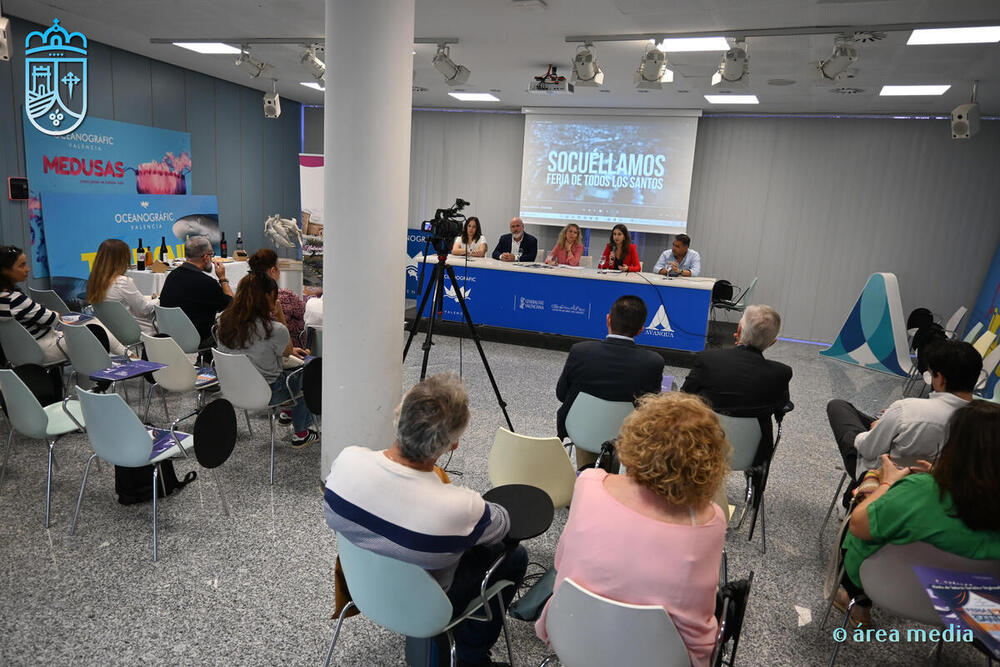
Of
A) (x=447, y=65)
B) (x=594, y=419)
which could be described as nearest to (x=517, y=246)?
(x=447, y=65)

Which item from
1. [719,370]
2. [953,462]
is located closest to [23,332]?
[719,370]

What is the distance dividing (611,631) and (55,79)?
312 inches

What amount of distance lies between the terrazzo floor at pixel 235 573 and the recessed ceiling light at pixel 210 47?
187 inches

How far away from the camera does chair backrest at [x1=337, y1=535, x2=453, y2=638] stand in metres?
1.62

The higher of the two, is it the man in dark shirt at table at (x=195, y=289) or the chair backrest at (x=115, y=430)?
the man in dark shirt at table at (x=195, y=289)

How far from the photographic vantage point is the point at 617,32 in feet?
16.9

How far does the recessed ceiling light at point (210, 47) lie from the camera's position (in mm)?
6652

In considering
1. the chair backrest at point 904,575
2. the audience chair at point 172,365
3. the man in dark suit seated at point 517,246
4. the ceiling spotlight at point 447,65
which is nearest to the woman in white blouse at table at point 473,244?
the man in dark suit seated at point 517,246

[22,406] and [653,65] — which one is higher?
[653,65]

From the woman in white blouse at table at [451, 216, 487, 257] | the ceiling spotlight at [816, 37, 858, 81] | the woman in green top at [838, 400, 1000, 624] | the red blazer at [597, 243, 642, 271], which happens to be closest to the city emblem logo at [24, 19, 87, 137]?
the woman in white blouse at table at [451, 216, 487, 257]

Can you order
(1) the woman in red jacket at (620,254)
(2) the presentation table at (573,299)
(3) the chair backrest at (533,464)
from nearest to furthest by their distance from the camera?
(3) the chair backrest at (533,464)
(2) the presentation table at (573,299)
(1) the woman in red jacket at (620,254)

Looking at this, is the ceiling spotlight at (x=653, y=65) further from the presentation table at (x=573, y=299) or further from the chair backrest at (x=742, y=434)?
the chair backrest at (x=742, y=434)

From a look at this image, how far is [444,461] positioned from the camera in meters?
3.94

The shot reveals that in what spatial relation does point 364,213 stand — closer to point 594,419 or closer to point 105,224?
point 594,419
